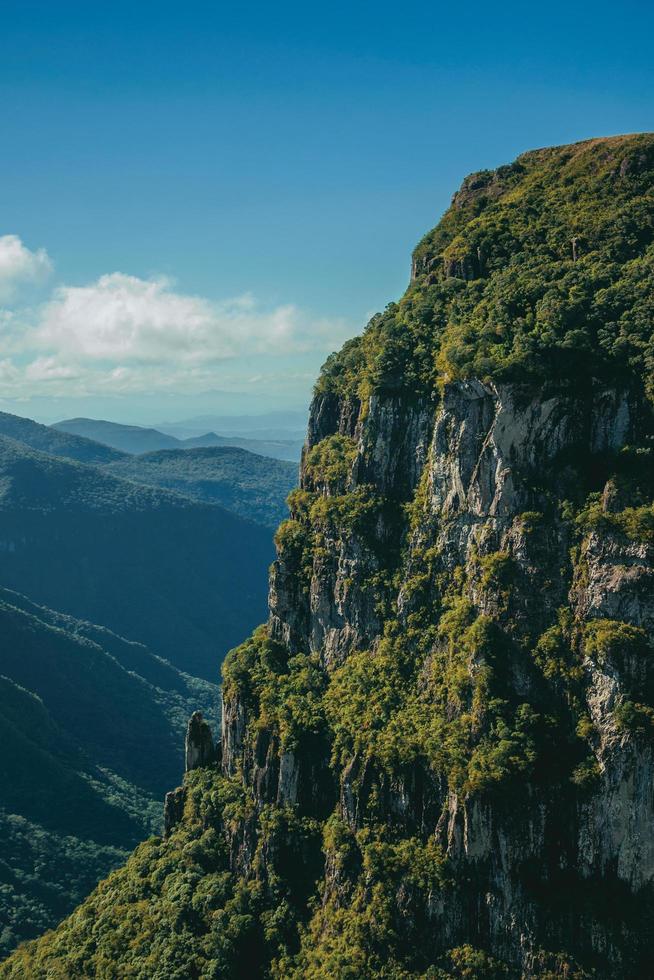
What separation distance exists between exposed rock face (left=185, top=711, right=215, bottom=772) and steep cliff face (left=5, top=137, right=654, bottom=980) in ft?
7.31

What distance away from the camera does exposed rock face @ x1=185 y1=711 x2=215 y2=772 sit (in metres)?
90.0

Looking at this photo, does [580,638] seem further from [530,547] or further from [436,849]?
[436,849]

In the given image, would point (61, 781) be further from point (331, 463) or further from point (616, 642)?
point (616, 642)

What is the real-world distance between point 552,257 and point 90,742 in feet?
491

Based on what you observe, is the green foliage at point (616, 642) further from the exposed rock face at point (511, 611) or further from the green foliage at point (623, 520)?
the green foliage at point (623, 520)

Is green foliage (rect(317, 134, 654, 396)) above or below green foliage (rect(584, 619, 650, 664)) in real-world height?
above

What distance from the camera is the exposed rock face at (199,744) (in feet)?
295

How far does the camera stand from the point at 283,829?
73.9 meters

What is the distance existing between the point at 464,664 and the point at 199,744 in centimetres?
3693

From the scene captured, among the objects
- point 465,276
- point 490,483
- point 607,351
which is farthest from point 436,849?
point 465,276

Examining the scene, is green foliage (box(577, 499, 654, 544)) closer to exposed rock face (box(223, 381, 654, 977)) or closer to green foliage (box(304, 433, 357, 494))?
exposed rock face (box(223, 381, 654, 977))

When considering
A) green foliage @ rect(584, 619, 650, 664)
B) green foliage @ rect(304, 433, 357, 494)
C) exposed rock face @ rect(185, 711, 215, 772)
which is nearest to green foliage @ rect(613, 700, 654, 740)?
green foliage @ rect(584, 619, 650, 664)

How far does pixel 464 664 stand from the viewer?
6669 cm

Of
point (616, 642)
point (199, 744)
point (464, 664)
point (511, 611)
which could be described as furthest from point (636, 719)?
point (199, 744)
